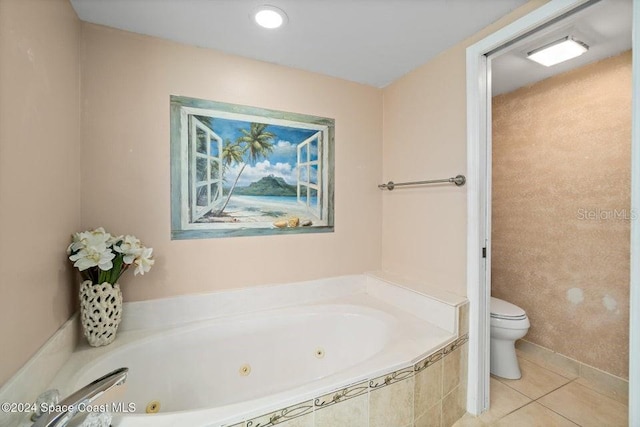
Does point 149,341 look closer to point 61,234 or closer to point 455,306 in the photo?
point 61,234

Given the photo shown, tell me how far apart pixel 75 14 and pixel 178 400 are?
2013 millimetres

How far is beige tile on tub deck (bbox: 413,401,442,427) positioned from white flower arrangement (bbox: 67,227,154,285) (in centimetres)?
153

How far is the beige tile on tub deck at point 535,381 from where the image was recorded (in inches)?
72.9

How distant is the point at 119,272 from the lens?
1372 millimetres

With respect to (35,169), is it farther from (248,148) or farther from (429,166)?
(429,166)

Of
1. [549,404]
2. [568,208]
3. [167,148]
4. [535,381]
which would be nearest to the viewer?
[167,148]

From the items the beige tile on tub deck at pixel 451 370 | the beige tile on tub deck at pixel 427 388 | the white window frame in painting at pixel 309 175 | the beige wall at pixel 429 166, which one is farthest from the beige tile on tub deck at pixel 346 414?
the white window frame in painting at pixel 309 175

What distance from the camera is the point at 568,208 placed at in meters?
2.07

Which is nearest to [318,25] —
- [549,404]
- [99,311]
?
[99,311]

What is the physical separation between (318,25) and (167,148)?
1.08 metres

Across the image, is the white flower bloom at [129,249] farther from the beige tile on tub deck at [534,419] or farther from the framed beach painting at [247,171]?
the beige tile on tub deck at [534,419]

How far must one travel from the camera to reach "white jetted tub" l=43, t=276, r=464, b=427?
129 centimetres

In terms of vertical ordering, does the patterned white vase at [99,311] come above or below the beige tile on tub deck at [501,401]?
above

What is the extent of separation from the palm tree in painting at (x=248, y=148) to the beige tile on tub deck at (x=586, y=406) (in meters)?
2.35
